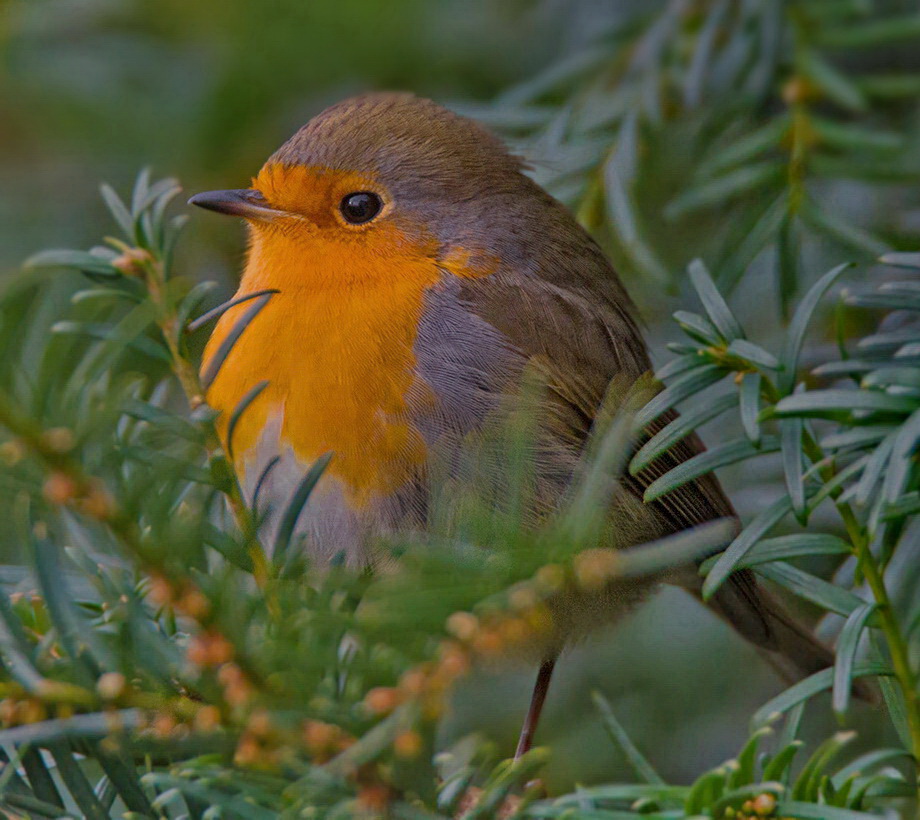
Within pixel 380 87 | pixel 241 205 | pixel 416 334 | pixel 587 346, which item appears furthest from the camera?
pixel 380 87

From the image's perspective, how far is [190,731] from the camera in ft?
3.83

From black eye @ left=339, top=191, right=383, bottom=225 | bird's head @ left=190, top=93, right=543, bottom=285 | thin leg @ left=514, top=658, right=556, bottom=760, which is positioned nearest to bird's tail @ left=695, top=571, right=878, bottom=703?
thin leg @ left=514, top=658, right=556, bottom=760

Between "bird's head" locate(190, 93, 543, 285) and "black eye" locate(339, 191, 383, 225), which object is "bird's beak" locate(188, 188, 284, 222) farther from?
"black eye" locate(339, 191, 383, 225)

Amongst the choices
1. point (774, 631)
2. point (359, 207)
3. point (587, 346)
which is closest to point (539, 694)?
point (774, 631)

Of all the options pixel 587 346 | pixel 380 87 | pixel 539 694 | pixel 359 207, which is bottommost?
pixel 539 694

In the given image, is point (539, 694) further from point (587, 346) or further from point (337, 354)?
point (337, 354)

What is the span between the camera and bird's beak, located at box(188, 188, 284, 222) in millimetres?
2336

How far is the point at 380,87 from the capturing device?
10.5 ft

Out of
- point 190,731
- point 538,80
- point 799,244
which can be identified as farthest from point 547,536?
point 538,80

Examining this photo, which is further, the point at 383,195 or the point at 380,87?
the point at 380,87

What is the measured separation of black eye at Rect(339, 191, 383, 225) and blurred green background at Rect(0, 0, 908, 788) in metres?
0.52

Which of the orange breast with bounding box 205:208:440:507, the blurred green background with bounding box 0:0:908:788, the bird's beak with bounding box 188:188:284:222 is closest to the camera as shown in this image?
the orange breast with bounding box 205:208:440:507

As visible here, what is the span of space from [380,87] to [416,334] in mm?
1235

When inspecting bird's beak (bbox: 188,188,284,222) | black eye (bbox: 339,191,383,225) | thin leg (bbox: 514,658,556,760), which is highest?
bird's beak (bbox: 188,188,284,222)
